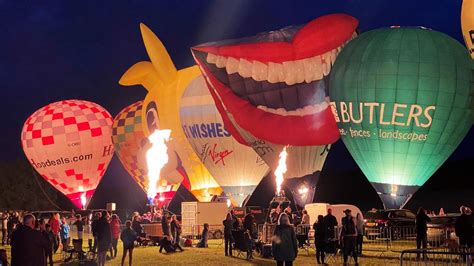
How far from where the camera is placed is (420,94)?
83.7ft

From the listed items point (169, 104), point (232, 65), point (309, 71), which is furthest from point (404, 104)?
point (169, 104)

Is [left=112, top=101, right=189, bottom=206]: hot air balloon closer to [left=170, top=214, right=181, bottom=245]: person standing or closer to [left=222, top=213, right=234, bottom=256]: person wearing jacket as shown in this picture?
[left=170, top=214, right=181, bottom=245]: person standing

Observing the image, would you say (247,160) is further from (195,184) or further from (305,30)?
(305,30)

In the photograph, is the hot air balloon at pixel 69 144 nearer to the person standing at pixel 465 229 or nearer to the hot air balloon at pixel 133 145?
the hot air balloon at pixel 133 145

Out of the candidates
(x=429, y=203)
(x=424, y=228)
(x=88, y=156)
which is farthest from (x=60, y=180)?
(x=429, y=203)

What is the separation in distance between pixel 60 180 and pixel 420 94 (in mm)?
21049

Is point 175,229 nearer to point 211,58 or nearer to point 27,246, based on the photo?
point 211,58

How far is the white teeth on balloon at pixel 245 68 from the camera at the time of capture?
2923 cm

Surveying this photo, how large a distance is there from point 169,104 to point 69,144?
6222 mm

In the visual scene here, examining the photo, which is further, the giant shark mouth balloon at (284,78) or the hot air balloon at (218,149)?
the hot air balloon at (218,149)

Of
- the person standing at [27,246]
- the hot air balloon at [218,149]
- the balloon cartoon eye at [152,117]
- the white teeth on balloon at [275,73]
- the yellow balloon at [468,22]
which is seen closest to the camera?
the person standing at [27,246]

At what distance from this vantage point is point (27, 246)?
30.8 ft

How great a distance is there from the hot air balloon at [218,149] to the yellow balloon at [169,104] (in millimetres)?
1320

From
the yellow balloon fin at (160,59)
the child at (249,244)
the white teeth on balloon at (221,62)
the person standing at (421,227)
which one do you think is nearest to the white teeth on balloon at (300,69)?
the white teeth on balloon at (221,62)
